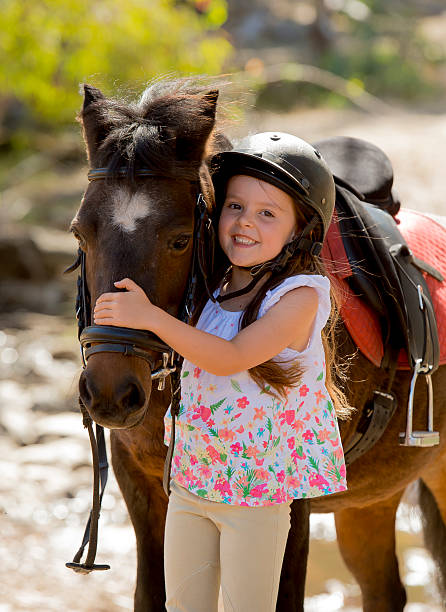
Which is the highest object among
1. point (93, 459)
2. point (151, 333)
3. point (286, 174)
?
point (286, 174)

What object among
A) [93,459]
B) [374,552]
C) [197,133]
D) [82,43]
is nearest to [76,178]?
[82,43]

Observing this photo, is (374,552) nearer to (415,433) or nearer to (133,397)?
(415,433)

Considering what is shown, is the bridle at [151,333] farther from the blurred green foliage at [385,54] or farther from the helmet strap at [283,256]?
the blurred green foliage at [385,54]

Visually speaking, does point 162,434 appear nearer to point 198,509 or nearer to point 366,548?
point 198,509

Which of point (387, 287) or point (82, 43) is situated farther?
point (82, 43)

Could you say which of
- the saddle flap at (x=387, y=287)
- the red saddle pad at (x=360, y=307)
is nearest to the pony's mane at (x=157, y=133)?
the red saddle pad at (x=360, y=307)

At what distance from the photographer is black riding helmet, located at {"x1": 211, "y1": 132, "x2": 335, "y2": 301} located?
6.78ft

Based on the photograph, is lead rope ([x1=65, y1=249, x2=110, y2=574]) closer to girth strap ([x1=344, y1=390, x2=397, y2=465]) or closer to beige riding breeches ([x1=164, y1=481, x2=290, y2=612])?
beige riding breeches ([x1=164, y1=481, x2=290, y2=612])

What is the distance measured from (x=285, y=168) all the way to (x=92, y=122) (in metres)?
0.52

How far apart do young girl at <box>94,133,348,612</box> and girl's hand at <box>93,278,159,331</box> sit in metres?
0.19

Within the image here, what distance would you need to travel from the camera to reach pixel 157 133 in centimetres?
199

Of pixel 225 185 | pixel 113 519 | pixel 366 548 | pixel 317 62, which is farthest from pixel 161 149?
pixel 317 62

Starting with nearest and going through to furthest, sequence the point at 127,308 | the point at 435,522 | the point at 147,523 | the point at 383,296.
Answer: the point at 127,308 < the point at 147,523 < the point at 383,296 < the point at 435,522

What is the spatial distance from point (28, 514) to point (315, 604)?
6.02ft
